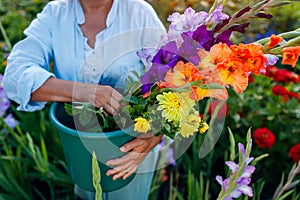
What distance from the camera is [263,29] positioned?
107 inches

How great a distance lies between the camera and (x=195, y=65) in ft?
2.37

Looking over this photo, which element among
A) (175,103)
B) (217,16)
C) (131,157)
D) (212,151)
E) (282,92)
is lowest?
(212,151)

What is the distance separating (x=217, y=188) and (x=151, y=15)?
2.81 ft

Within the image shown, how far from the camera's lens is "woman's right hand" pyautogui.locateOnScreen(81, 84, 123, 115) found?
0.87 meters

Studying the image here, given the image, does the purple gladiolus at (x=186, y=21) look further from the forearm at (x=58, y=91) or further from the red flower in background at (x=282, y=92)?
the red flower in background at (x=282, y=92)

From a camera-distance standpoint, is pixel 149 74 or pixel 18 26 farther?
pixel 18 26

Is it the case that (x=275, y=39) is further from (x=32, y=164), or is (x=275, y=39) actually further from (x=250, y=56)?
(x=32, y=164)

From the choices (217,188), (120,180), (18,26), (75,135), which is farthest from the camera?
(18,26)

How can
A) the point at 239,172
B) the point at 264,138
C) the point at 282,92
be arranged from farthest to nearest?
the point at 282,92 → the point at 264,138 → the point at 239,172

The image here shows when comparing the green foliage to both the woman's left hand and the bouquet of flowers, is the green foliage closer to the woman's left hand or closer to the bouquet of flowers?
the woman's left hand

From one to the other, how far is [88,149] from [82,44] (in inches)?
11.2

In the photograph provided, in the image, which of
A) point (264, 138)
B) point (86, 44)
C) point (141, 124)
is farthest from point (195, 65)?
point (264, 138)

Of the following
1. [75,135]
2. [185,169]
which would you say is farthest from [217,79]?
[185,169]

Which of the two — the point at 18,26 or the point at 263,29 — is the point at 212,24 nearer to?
the point at 18,26
